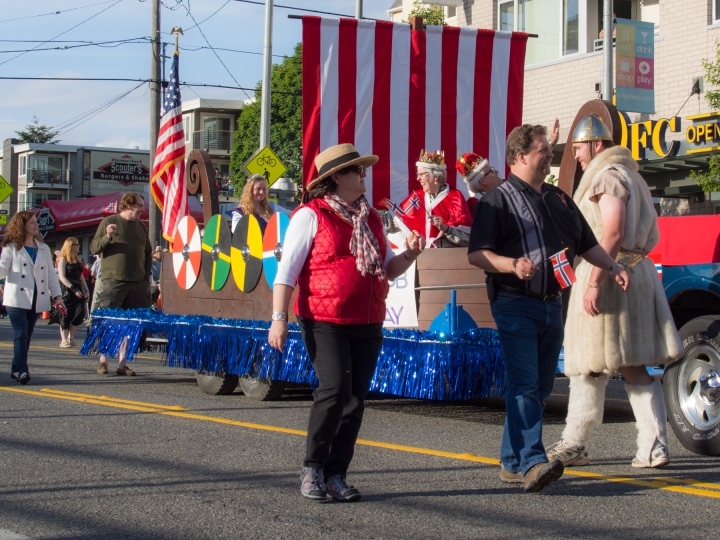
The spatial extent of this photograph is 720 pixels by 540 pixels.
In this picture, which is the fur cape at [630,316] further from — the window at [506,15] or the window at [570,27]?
the window at [506,15]

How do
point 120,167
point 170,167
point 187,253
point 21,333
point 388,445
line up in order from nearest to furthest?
point 388,445 → point 187,253 → point 21,333 → point 170,167 → point 120,167

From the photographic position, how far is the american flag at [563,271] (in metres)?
4.95

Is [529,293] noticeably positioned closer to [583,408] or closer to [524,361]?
[524,361]

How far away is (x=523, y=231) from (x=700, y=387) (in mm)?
1785

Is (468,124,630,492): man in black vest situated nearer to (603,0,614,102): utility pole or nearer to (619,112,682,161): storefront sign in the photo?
(603,0,614,102): utility pole

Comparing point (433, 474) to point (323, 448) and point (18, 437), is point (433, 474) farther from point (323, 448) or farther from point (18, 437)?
point (18, 437)

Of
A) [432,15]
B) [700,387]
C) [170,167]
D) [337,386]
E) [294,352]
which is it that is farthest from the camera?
[432,15]

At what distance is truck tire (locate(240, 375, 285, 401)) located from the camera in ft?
28.2

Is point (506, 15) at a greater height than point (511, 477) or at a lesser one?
greater

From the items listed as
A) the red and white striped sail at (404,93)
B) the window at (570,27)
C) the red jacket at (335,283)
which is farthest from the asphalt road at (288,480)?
the window at (570,27)

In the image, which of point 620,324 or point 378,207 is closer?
point 620,324

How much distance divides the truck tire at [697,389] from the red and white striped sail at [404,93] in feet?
14.1

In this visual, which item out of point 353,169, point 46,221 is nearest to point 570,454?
point 353,169

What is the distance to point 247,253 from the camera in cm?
876
